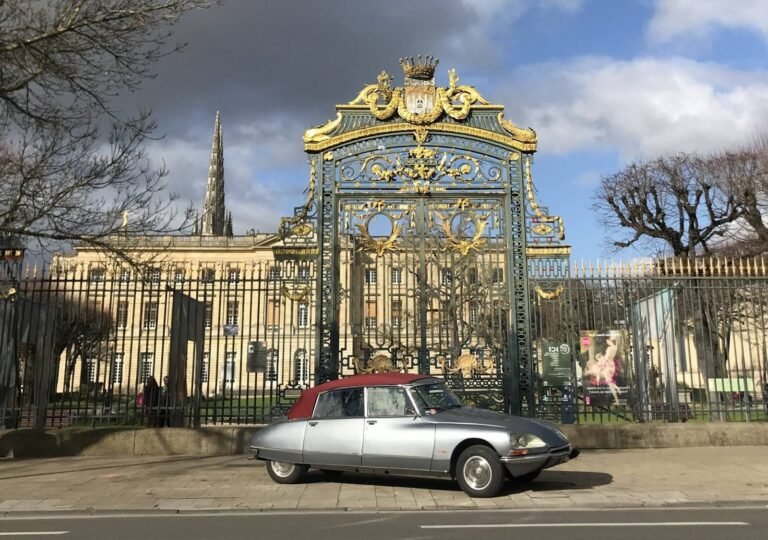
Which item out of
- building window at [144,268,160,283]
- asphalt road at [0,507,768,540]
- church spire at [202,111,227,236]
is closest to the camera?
asphalt road at [0,507,768,540]

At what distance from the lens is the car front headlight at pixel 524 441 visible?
757 cm

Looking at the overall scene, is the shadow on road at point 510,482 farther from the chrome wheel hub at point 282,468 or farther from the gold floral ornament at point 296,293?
the gold floral ornament at point 296,293

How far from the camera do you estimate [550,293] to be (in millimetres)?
12305

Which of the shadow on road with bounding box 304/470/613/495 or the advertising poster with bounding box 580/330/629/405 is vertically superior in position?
Result: the advertising poster with bounding box 580/330/629/405

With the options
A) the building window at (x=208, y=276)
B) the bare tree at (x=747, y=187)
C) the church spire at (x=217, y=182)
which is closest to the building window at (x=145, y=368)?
the building window at (x=208, y=276)

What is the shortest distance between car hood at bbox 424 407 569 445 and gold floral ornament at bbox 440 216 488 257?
481cm

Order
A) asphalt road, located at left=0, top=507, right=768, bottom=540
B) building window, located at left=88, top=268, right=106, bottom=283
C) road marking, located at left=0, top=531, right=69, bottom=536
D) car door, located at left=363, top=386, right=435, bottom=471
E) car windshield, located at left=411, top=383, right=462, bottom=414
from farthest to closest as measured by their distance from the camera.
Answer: building window, located at left=88, top=268, right=106, bottom=283 < car windshield, located at left=411, top=383, right=462, bottom=414 < car door, located at left=363, top=386, right=435, bottom=471 < road marking, located at left=0, top=531, right=69, bottom=536 < asphalt road, located at left=0, top=507, right=768, bottom=540

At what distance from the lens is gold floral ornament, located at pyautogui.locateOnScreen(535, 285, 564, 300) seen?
12227mm

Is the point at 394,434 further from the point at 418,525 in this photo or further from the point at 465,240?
the point at 465,240

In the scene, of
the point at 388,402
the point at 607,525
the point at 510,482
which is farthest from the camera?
the point at 510,482

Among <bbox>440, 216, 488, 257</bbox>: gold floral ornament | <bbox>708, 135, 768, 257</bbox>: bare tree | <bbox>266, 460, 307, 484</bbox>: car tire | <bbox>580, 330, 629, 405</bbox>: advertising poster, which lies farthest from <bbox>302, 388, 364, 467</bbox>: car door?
<bbox>708, 135, 768, 257</bbox>: bare tree

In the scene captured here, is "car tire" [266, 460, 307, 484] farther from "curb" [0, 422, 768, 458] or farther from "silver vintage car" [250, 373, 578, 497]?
"curb" [0, 422, 768, 458]

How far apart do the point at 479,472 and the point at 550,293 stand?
5374 millimetres

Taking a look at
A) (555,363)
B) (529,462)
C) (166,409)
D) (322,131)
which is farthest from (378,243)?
(529,462)
